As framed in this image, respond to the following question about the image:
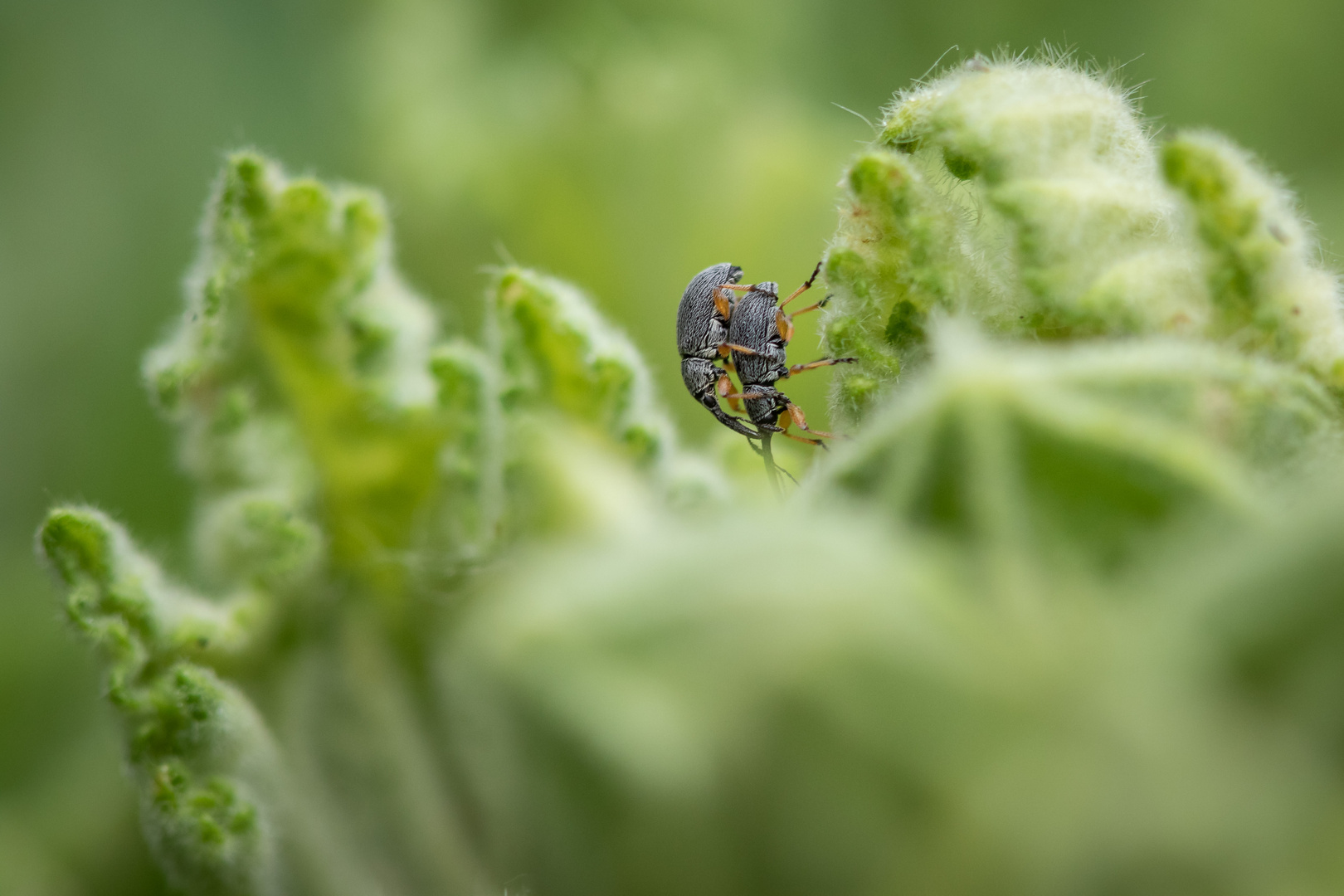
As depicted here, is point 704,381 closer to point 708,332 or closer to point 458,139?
point 708,332

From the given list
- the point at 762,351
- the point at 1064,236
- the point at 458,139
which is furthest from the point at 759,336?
the point at 1064,236

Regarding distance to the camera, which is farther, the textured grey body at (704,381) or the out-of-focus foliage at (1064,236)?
the textured grey body at (704,381)

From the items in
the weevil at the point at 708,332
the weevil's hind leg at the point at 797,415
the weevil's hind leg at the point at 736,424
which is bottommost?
the weevil's hind leg at the point at 736,424

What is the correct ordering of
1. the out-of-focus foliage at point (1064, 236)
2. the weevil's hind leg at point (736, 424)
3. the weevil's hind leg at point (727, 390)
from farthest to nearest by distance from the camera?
the weevil's hind leg at point (727, 390) → the weevil's hind leg at point (736, 424) → the out-of-focus foliage at point (1064, 236)

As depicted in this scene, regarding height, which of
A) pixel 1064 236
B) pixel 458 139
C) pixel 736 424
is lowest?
pixel 1064 236

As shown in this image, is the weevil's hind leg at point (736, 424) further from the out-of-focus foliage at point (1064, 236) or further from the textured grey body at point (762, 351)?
the out-of-focus foliage at point (1064, 236)

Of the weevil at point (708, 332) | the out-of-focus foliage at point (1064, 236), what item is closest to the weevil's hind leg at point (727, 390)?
the weevil at point (708, 332)

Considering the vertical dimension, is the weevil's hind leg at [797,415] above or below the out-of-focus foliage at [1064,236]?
above

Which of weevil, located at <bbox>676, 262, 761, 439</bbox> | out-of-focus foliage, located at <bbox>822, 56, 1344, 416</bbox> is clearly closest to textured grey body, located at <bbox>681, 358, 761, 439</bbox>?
weevil, located at <bbox>676, 262, 761, 439</bbox>
